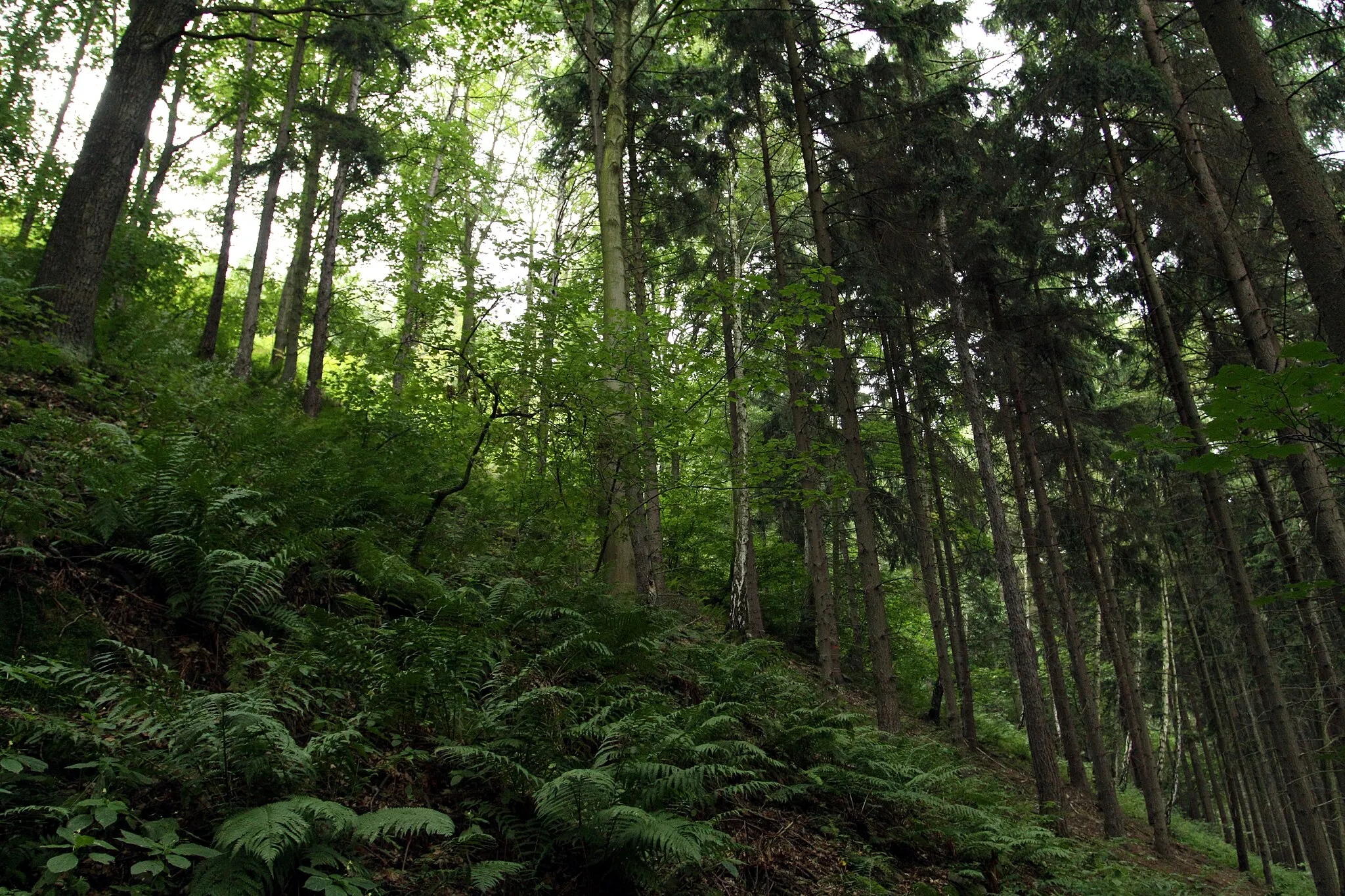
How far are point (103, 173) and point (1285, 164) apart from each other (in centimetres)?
976

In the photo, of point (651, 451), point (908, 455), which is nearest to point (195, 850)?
point (651, 451)

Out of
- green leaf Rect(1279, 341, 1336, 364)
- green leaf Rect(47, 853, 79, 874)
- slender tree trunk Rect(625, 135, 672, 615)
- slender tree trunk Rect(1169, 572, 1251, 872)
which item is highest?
slender tree trunk Rect(625, 135, 672, 615)

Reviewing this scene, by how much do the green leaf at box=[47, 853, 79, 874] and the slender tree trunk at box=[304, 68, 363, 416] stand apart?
11435 millimetres

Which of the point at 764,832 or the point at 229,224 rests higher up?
the point at 229,224

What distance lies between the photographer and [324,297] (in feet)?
44.9

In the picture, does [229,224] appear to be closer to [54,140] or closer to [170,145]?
[170,145]

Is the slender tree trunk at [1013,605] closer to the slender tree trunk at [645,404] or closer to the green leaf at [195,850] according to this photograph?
the slender tree trunk at [645,404]

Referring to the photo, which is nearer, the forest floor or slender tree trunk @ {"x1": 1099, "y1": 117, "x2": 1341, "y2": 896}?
the forest floor

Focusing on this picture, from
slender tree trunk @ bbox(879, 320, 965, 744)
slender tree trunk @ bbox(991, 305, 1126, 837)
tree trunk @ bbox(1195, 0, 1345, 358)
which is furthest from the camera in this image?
slender tree trunk @ bbox(879, 320, 965, 744)

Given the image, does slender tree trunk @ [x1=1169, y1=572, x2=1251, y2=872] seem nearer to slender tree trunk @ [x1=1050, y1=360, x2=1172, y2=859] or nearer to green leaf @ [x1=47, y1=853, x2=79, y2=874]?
slender tree trunk @ [x1=1050, y1=360, x2=1172, y2=859]

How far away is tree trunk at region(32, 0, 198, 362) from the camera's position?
6.72 metres

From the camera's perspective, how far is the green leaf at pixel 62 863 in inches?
79.9

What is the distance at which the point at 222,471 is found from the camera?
4.95 metres

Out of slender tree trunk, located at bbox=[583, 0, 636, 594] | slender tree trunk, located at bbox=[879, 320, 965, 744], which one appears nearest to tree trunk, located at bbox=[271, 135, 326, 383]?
slender tree trunk, located at bbox=[583, 0, 636, 594]
